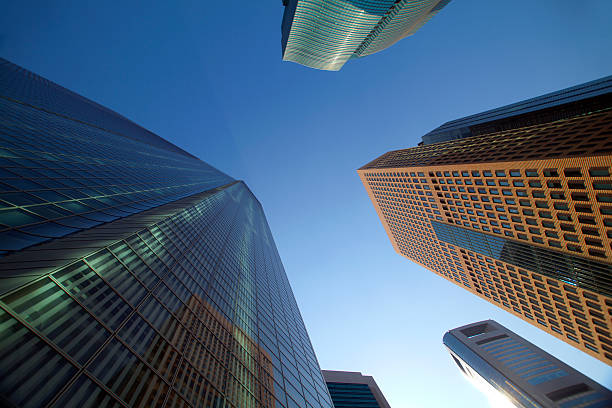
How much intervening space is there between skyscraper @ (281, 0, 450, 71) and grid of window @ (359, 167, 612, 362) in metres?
81.8

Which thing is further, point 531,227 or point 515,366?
point 515,366

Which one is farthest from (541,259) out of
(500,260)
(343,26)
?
(343,26)

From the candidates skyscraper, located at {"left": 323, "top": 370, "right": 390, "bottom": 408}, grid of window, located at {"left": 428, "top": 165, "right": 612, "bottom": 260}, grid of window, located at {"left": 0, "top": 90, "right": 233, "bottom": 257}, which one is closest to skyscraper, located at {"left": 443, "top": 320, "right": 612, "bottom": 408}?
skyscraper, located at {"left": 323, "top": 370, "right": 390, "bottom": 408}

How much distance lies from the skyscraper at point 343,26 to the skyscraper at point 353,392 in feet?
493

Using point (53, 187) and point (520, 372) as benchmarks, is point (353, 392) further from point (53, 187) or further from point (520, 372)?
point (53, 187)

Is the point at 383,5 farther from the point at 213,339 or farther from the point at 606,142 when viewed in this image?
the point at 213,339

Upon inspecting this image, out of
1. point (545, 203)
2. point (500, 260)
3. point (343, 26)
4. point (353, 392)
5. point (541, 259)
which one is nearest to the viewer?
point (545, 203)

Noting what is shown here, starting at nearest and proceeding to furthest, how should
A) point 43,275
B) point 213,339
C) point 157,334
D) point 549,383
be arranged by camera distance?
point 43,275 < point 157,334 < point 213,339 < point 549,383

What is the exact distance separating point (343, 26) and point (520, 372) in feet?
539

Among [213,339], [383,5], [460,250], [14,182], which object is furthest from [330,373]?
[383,5]

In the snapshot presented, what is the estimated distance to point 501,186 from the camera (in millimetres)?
43156

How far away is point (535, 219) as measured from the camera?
132 feet

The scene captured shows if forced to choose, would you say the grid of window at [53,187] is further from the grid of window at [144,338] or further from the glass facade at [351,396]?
the glass facade at [351,396]

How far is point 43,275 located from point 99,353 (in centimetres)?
392
